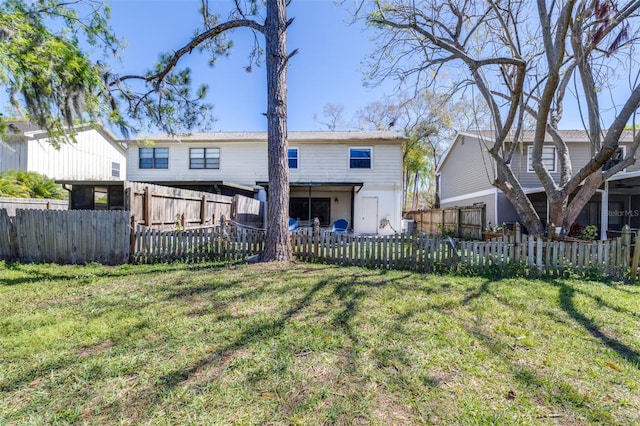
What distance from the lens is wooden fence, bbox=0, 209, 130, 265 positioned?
6891 mm

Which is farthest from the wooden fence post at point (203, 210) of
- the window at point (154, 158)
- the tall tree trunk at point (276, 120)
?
the window at point (154, 158)

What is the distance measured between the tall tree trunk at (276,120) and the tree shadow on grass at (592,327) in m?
5.09

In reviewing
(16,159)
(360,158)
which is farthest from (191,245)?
(16,159)

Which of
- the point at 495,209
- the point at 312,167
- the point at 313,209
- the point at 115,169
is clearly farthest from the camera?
the point at 115,169

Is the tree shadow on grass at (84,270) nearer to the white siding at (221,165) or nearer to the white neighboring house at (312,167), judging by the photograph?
the white neighboring house at (312,167)

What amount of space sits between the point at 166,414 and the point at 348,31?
10882 millimetres

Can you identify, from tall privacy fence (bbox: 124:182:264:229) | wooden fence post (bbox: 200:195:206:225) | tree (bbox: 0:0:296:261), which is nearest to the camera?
tree (bbox: 0:0:296:261)

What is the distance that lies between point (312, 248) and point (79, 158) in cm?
1786

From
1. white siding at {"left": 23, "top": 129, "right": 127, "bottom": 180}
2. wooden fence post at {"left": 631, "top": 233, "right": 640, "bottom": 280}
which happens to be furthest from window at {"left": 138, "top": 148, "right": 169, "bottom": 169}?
wooden fence post at {"left": 631, "top": 233, "right": 640, "bottom": 280}

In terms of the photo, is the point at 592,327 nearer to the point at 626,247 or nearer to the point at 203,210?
the point at 626,247

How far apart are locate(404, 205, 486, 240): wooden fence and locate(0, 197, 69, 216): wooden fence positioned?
1512 cm

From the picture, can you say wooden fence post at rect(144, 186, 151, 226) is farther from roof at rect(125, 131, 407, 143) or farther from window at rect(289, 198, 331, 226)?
window at rect(289, 198, 331, 226)

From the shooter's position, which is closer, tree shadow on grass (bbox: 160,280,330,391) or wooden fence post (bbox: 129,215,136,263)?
tree shadow on grass (bbox: 160,280,330,391)

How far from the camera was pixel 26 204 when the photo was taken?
996 centimetres
